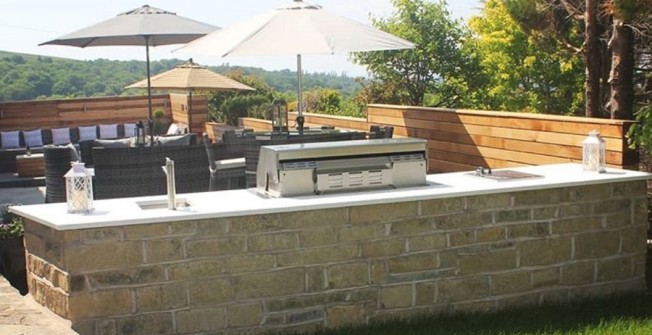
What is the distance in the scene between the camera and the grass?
15.5 feet

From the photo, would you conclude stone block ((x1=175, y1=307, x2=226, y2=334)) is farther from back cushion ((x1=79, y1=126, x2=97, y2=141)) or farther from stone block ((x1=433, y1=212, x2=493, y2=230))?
back cushion ((x1=79, y1=126, x2=97, y2=141))

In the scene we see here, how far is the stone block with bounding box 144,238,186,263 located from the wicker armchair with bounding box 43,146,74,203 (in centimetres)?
345

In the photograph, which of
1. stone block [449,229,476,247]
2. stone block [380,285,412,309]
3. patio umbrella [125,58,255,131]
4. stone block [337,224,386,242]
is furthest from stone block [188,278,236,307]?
patio umbrella [125,58,255,131]

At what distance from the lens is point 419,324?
4.92 metres

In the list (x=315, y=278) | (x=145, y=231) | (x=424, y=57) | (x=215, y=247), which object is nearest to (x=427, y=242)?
(x=315, y=278)

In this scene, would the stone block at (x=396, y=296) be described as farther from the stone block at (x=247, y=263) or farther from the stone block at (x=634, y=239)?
the stone block at (x=634, y=239)

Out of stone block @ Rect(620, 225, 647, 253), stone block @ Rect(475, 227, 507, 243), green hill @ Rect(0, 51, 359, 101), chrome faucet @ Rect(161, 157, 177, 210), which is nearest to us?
chrome faucet @ Rect(161, 157, 177, 210)

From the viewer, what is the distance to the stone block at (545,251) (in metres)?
5.29

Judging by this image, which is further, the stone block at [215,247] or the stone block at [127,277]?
the stone block at [215,247]

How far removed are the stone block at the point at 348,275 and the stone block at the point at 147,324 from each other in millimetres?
960

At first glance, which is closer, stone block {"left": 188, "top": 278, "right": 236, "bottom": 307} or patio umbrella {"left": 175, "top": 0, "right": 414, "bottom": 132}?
stone block {"left": 188, "top": 278, "right": 236, "bottom": 307}

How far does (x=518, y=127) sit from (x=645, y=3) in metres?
1.80

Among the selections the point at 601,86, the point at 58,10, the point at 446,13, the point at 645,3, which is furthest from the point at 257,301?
the point at 58,10

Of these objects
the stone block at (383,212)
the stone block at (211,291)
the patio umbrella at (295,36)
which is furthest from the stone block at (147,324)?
the patio umbrella at (295,36)
